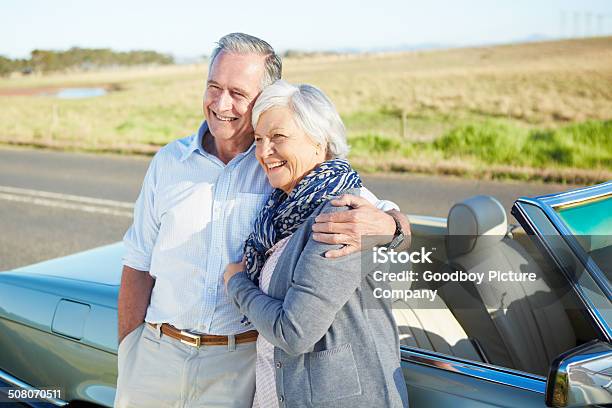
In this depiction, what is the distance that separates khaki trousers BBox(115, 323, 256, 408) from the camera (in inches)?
86.0

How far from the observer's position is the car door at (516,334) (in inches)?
73.1

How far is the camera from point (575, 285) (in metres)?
1.99

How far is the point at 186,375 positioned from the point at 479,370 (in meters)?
0.91

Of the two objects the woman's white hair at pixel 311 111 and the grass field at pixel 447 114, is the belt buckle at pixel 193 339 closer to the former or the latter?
the woman's white hair at pixel 311 111

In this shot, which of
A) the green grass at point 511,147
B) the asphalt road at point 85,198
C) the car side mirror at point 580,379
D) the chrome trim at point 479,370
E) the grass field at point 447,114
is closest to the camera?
the car side mirror at point 580,379

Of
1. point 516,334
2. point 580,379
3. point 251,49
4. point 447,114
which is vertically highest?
point 251,49

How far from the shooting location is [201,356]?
2193 millimetres

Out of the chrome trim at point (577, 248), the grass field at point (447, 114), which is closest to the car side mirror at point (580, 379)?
the chrome trim at point (577, 248)

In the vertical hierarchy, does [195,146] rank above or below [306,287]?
above

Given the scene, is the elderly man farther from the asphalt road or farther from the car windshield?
the asphalt road

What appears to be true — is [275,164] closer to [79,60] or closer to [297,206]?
[297,206]

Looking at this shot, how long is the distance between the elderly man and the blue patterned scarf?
0.18m

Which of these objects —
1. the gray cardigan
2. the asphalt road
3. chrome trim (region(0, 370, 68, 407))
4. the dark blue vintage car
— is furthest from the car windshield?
the asphalt road

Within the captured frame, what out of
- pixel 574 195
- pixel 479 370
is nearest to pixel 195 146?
pixel 479 370
